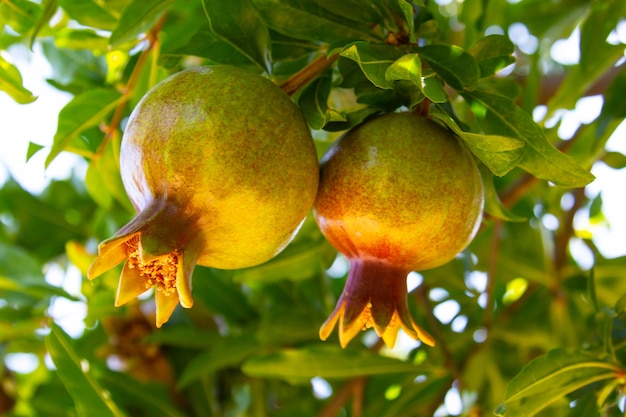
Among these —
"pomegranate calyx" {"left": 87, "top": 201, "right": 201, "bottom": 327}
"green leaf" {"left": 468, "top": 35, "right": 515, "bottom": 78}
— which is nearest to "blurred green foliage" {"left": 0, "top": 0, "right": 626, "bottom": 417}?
"green leaf" {"left": 468, "top": 35, "right": 515, "bottom": 78}

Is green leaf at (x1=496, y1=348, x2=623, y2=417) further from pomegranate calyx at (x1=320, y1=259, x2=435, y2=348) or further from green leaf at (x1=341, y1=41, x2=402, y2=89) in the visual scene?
green leaf at (x1=341, y1=41, x2=402, y2=89)

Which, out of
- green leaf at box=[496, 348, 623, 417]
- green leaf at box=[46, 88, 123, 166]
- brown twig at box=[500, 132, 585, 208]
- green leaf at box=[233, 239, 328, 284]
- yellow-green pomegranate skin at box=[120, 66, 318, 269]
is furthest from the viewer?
brown twig at box=[500, 132, 585, 208]

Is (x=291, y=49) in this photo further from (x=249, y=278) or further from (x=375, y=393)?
(x=375, y=393)

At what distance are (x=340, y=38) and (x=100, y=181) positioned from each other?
0.72 meters

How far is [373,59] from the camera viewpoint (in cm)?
104

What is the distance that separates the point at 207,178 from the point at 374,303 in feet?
1.07

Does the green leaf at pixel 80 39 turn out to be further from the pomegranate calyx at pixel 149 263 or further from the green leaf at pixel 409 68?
the green leaf at pixel 409 68

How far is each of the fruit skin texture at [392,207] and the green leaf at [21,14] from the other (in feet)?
1.95

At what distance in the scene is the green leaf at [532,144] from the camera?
1.11 metres

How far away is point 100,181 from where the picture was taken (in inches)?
65.3

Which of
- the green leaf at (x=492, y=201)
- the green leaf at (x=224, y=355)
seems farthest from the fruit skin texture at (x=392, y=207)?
the green leaf at (x=224, y=355)

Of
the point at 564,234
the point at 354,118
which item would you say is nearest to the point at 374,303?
the point at 354,118

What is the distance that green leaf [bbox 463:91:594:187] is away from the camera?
3.63 ft

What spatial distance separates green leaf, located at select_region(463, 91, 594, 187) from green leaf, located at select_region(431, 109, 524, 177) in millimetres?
70
